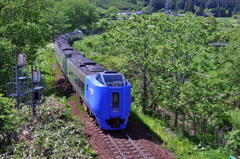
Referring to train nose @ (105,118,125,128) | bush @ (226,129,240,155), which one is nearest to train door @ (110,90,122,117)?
train nose @ (105,118,125,128)

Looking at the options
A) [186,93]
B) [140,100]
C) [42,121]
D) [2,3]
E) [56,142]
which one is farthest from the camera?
[2,3]

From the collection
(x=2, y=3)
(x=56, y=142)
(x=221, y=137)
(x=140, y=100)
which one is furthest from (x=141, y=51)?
(x=2, y=3)

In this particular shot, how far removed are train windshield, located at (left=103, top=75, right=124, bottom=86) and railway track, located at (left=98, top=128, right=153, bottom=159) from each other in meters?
2.55

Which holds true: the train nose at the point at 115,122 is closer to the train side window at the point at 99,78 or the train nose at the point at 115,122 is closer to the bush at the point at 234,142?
the train side window at the point at 99,78

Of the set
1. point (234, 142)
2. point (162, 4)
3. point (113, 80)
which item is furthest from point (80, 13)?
point (162, 4)

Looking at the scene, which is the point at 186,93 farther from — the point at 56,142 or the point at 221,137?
the point at 56,142

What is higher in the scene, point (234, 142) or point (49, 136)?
point (49, 136)

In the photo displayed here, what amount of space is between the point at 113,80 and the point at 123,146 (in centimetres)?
329

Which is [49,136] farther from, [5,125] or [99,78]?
[99,78]

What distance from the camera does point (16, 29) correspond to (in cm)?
1830

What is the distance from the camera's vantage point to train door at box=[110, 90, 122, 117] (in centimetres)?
1180

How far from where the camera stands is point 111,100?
11797 millimetres

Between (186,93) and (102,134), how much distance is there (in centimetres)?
554

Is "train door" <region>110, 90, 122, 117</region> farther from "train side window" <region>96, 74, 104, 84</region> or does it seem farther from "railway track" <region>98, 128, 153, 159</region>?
"railway track" <region>98, 128, 153, 159</region>
